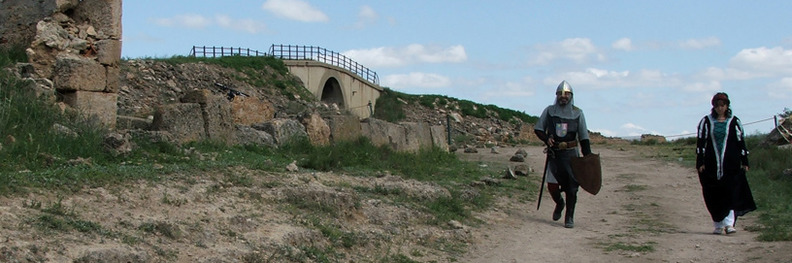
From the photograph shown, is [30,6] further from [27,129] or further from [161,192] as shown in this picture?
[161,192]

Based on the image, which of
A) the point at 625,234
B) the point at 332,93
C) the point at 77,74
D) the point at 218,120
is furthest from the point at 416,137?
the point at 332,93

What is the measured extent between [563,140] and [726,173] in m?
1.90

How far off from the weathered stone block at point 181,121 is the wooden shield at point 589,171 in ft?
17.4

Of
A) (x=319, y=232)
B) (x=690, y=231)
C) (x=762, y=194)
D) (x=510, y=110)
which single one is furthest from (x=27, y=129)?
(x=510, y=110)

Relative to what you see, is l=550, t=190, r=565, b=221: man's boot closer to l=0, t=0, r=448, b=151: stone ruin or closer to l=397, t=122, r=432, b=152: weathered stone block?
l=0, t=0, r=448, b=151: stone ruin

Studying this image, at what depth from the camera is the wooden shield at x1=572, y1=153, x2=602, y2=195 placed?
10188 mm

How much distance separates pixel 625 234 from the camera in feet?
30.7

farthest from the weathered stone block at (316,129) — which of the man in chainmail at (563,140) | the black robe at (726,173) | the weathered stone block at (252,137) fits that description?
the black robe at (726,173)

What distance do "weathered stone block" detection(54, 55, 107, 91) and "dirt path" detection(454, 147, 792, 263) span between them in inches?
253

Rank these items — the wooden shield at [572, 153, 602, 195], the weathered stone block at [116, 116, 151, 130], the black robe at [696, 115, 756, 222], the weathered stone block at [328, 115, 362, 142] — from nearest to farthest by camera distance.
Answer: the black robe at [696, 115, 756, 222]
the wooden shield at [572, 153, 602, 195]
the weathered stone block at [116, 116, 151, 130]
the weathered stone block at [328, 115, 362, 142]

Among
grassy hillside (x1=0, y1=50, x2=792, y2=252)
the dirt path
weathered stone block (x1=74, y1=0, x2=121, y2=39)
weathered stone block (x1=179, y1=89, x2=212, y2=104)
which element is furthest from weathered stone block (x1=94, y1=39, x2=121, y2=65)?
the dirt path

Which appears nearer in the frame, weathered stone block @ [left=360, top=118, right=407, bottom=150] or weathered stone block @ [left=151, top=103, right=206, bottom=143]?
weathered stone block @ [left=151, top=103, right=206, bottom=143]

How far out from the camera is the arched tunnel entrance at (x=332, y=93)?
46.2 metres

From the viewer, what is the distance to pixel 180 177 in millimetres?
8297
